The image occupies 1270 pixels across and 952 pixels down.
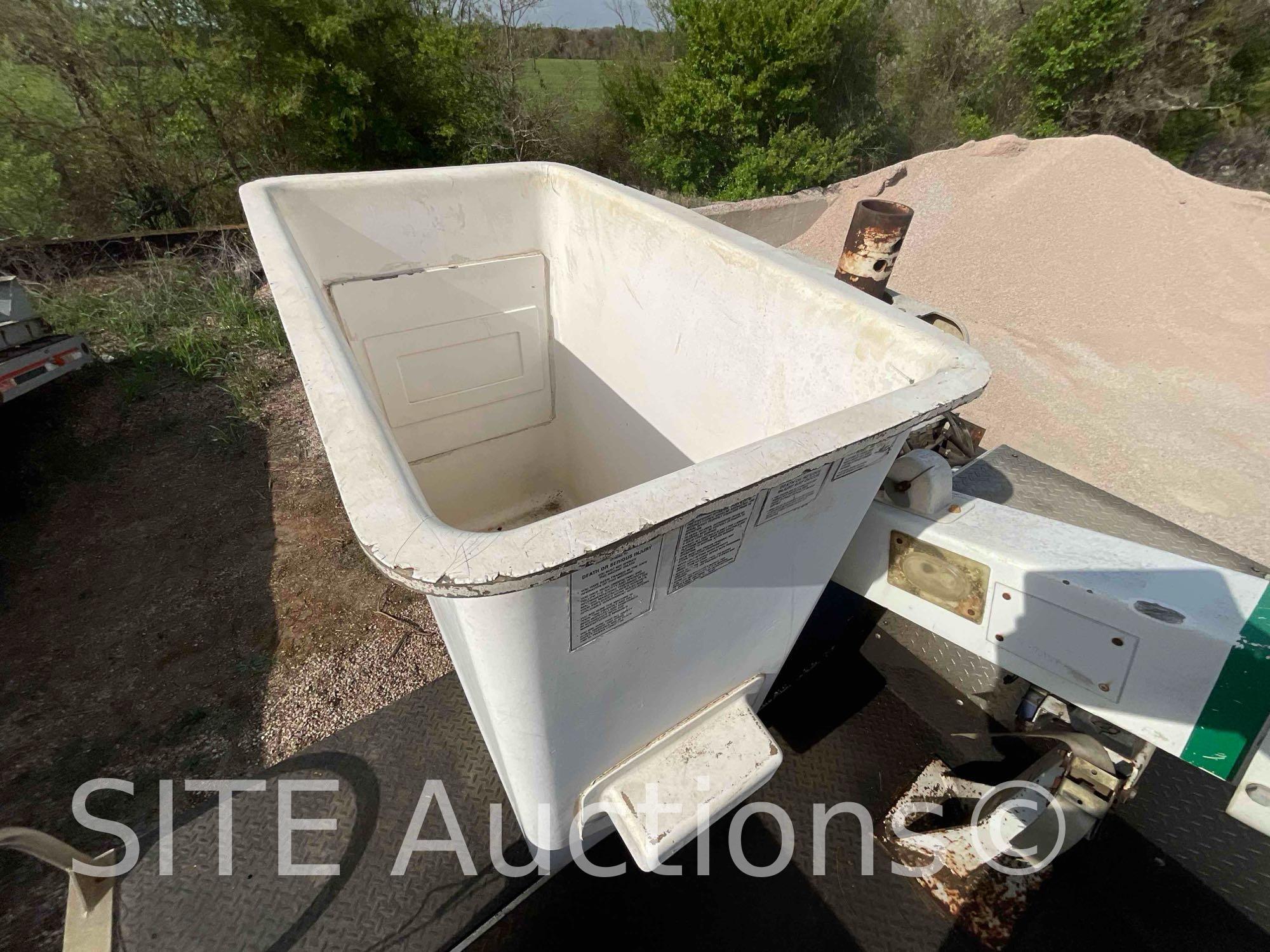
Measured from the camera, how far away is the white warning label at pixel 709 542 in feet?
2.26

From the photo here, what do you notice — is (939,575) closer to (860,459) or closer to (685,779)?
(860,459)

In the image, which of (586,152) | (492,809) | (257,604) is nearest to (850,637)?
(492,809)

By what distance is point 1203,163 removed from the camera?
17.5ft

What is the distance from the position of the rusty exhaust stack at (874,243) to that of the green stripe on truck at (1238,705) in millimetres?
814

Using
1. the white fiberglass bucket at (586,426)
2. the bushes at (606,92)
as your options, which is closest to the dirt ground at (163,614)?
the white fiberglass bucket at (586,426)

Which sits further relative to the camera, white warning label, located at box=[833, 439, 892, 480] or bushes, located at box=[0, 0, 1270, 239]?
bushes, located at box=[0, 0, 1270, 239]

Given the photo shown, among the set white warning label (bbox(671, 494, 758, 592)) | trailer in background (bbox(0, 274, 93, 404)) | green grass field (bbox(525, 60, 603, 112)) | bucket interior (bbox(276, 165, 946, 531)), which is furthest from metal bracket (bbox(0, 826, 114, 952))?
green grass field (bbox(525, 60, 603, 112))

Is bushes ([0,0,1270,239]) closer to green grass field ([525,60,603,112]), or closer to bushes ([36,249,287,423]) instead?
green grass field ([525,60,603,112])

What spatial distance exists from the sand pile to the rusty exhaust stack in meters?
1.92

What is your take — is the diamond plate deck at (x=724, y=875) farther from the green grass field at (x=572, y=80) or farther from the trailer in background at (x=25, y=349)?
the green grass field at (x=572, y=80)

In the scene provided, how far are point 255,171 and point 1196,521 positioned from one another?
572cm

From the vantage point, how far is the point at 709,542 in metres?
A: 0.72

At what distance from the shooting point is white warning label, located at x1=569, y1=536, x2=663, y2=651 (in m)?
0.62

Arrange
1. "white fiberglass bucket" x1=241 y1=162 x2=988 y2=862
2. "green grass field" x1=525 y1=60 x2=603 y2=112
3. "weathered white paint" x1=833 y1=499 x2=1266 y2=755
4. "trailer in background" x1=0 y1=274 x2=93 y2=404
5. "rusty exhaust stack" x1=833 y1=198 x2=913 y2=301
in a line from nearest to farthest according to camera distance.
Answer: "white fiberglass bucket" x1=241 y1=162 x2=988 y2=862
"weathered white paint" x1=833 y1=499 x2=1266 y2=755
"rusty exhaust stack" x1=833 y1=198 x2=913 y2=301
"trailer in background" x1=0 y1=274 x2=93 y2=404
"green grass field" x1=525 y1=60 x2=603 y2=112
